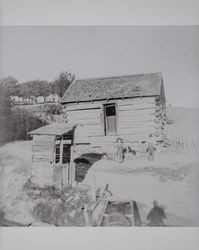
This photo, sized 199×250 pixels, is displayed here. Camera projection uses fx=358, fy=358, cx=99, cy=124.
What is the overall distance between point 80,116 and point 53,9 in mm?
732

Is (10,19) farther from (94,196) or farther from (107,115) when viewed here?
(94,196)

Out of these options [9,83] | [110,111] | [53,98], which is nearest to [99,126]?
[110,111]

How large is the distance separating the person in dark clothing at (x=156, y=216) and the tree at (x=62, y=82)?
0.95m

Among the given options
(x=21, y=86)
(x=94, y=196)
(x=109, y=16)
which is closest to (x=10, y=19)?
(x=21, y=86)

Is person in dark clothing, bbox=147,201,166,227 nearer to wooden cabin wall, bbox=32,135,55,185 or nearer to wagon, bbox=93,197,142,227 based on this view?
wagon, bbox=93,197,142,227

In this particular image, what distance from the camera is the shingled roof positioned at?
2348 mm

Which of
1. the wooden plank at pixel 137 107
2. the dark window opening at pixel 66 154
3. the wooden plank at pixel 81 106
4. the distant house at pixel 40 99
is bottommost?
the dark window opening at pixel 66 154

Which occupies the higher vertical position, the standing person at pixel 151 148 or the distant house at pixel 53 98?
the distant house at pixel 53 98

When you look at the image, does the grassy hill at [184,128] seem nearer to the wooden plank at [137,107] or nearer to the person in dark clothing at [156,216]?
the wooden plank at [137,107]

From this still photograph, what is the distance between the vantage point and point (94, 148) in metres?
2.38

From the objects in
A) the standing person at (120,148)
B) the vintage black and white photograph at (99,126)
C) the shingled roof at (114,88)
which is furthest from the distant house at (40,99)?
the standing person at (120,148)

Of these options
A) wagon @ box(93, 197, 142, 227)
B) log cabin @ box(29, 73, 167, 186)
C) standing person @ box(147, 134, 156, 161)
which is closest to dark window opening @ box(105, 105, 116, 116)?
log cabin @ box(29, 73, 167, 186)

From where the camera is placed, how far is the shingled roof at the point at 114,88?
2.35m

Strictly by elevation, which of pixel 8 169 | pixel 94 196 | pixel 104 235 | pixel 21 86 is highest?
pixel 21 86
